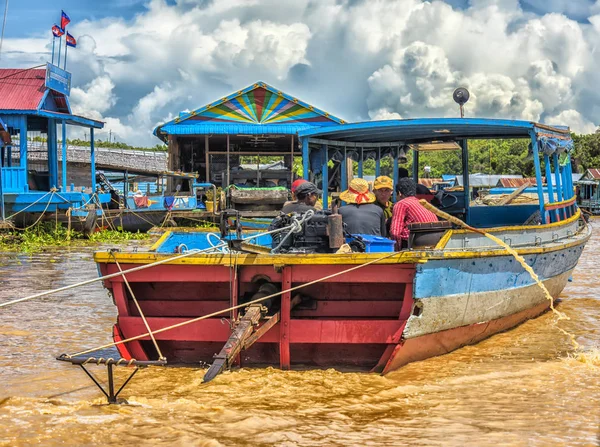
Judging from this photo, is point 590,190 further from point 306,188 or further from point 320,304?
point 320,304

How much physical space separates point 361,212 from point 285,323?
1611mm

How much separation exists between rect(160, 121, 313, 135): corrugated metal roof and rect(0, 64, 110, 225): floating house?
2.89m

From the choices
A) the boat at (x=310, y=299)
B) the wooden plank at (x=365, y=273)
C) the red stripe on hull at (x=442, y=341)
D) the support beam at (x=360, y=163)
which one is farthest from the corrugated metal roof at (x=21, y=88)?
the wooden plank at (x=365, y=273)

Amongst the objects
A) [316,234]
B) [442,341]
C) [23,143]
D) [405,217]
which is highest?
[23,143]

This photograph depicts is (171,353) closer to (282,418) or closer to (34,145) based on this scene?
(282,418)

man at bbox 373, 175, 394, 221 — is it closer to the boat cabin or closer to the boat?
the boat cabin

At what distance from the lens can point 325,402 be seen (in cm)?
534

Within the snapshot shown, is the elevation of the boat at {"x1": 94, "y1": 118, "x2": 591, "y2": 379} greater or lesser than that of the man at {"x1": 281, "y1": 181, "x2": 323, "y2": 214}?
lesser

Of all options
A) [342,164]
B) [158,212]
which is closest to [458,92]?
[342,164]

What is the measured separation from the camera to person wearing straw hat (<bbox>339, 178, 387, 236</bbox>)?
22.9ft

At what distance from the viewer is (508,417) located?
499cm

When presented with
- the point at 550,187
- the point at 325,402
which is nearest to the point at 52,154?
the point at 550,187

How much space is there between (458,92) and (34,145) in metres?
20.8

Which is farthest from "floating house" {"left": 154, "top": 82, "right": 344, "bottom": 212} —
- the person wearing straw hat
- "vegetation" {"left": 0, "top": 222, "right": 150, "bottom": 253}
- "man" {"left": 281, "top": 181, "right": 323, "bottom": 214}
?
the person wearing straw hat
